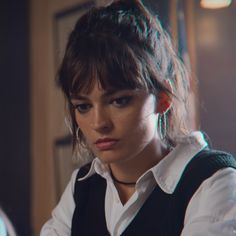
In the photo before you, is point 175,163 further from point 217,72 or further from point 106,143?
point 217,72

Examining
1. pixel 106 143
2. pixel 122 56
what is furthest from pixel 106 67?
pixel 106 143

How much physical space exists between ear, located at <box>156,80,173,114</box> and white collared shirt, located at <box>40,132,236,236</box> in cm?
9

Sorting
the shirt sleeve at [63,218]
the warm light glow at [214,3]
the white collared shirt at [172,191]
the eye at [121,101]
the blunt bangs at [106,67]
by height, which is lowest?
the shirt sleeve at [63,218]

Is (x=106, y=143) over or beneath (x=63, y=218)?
over

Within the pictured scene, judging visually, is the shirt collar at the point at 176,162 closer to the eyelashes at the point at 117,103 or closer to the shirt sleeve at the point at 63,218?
the eyelashes at the point at 117,103

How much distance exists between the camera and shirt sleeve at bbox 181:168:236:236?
98 cm

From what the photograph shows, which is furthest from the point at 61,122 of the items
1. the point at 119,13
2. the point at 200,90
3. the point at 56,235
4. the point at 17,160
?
the point at 119,13

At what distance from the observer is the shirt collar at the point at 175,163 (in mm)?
1155

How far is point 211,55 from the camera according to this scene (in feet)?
5.97

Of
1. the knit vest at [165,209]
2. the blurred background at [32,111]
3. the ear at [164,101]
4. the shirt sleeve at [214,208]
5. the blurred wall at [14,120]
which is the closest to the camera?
the shirt sleeve at [214,208]

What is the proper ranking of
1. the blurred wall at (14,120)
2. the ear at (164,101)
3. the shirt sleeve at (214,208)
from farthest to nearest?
1. the blurred wall at (14,120)
2. the ear at (164,101)
3. the shirt sleeve at (214,208)

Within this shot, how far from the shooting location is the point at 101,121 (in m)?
1.10

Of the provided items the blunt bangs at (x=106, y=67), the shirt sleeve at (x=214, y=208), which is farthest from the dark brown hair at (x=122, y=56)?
the shirt sleeve at (x=214, y=208)

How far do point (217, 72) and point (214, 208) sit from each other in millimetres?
857
